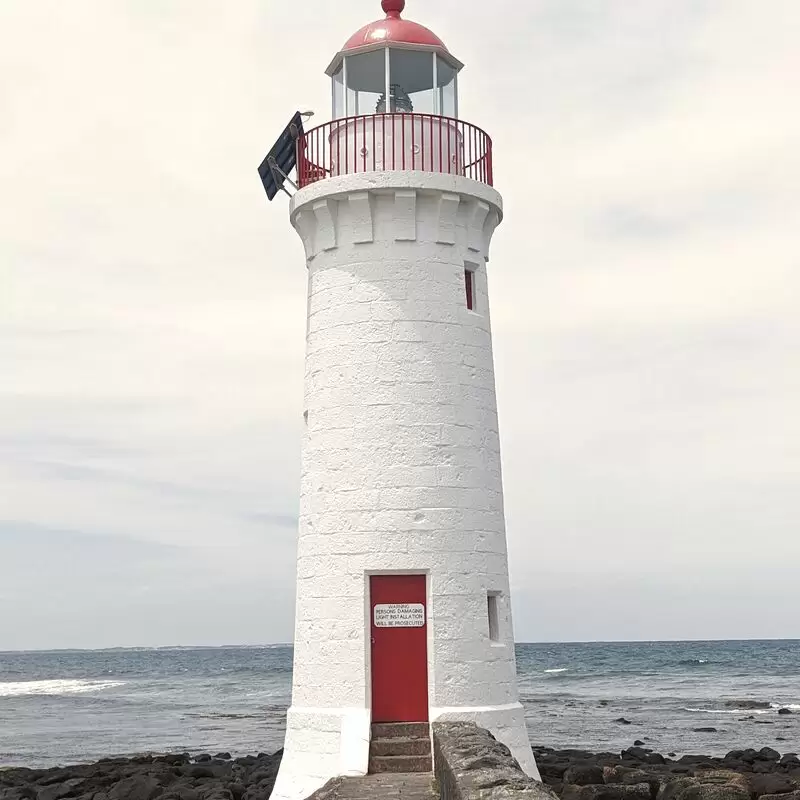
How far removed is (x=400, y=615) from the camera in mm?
11703

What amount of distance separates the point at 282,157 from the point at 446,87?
1906 mm

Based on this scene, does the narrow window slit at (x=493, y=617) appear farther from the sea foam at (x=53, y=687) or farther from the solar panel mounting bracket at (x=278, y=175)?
the sea foam at (x=53, y=687)

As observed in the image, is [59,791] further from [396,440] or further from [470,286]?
[470,286]

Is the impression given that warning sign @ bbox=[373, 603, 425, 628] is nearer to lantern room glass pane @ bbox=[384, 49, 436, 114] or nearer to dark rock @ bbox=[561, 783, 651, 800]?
dark rock @ bbox=[561, 783, 651, 800]

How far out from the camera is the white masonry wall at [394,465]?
11.7 meters

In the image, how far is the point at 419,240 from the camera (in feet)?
40.0

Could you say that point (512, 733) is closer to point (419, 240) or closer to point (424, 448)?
point (424, 448)

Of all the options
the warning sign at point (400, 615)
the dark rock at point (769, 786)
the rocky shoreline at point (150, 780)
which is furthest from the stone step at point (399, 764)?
the dark rock at point (769, 786)

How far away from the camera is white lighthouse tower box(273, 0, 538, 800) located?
11.7 m

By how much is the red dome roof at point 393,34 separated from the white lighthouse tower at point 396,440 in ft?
0.07

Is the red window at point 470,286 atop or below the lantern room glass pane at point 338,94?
below

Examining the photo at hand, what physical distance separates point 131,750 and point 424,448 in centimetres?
1955

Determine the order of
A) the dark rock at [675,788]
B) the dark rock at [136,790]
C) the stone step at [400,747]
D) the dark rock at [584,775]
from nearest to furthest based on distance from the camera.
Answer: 1. the stone step at [400,747]
2. the dark rock at [675,788]
3. the dark rock at [136,790]
4. the dark rock at [584,775]

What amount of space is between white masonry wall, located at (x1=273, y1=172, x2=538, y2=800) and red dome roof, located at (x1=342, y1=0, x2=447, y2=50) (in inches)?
62.8
